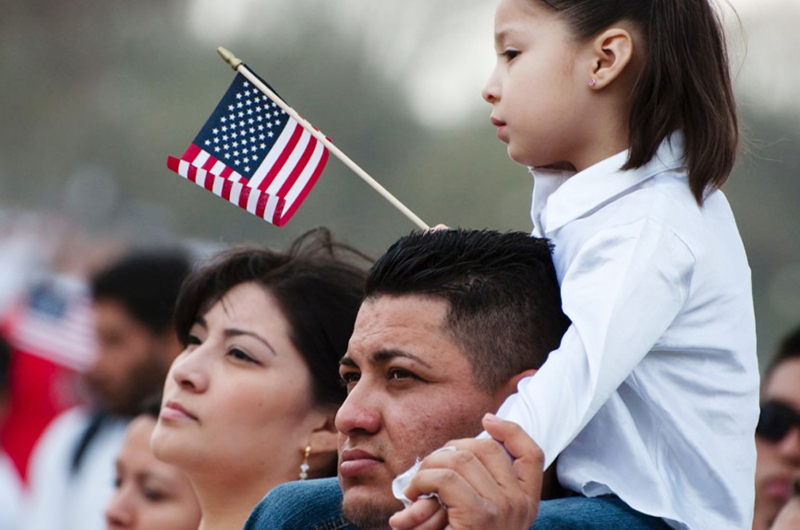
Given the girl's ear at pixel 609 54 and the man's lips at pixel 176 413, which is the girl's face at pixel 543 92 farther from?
the man's lips at pixel 176 413

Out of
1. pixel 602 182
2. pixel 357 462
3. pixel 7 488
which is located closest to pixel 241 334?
pixel 357 462

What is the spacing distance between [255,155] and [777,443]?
2035mm

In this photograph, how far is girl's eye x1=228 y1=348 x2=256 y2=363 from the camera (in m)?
4.34

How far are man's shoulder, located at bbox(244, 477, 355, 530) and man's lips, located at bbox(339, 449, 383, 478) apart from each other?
0.20 meters

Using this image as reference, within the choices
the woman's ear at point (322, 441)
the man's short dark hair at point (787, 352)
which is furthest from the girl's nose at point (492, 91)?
the man's short dark hair at point (787, 352)

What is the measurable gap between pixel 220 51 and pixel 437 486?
68.5 inches

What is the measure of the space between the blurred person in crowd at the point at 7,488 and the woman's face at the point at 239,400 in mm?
4120

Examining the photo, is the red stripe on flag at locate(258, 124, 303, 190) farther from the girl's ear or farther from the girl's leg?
the girl's leg

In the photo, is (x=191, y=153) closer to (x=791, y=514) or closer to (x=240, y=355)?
(x=240, y=355)

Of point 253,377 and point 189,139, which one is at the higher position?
point 253,377

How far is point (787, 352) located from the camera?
208 inches

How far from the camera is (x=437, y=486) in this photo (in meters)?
2.59

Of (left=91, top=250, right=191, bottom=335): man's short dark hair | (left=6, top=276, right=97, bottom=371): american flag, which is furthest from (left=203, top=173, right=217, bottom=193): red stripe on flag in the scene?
(left=6, top=276, right=97, bottom=371): american flag

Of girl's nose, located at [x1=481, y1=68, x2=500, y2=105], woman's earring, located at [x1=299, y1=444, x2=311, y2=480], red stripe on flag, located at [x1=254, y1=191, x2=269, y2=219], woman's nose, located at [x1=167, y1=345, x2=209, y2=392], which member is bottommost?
woman's earring, located at [x1=299, y1=444, x2=311, y2=480]
